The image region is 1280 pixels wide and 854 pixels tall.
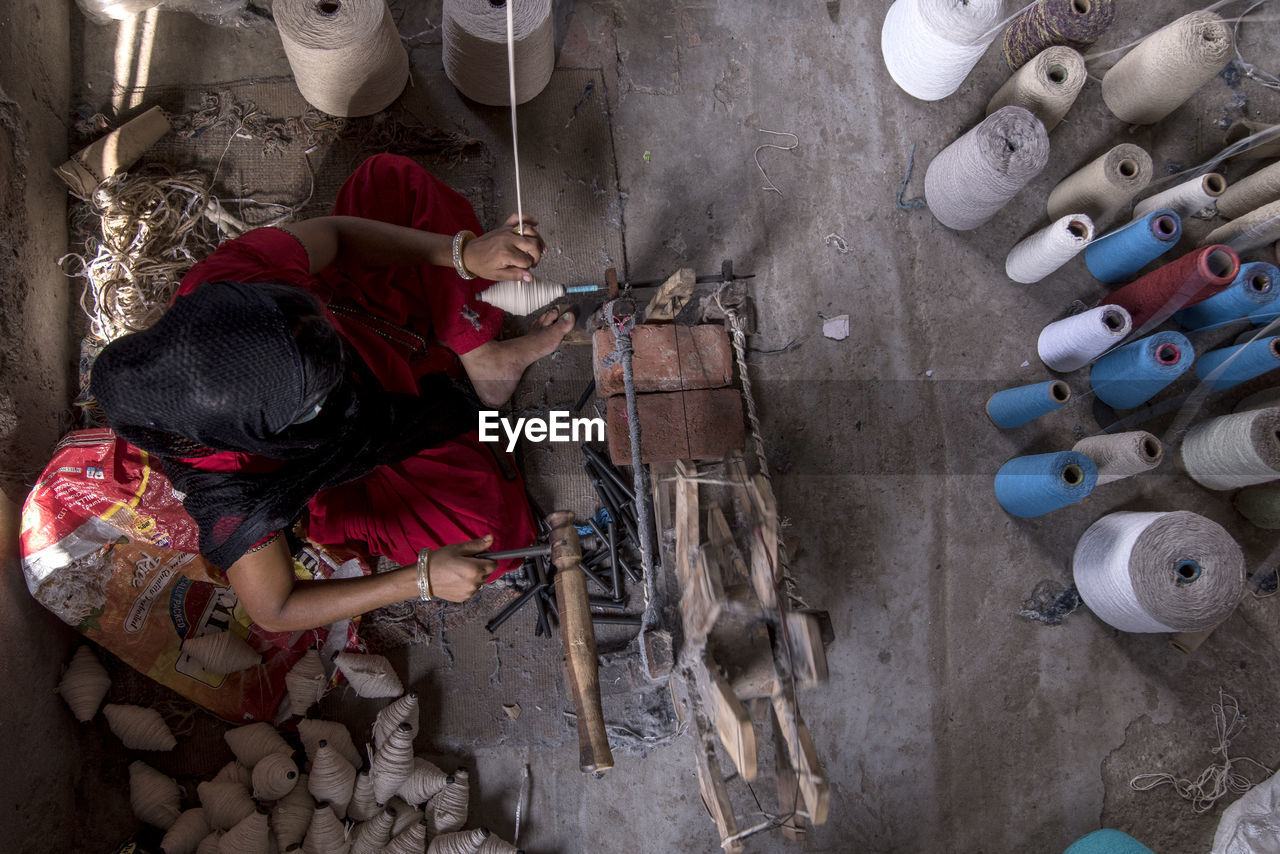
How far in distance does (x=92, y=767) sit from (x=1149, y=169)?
4258mm

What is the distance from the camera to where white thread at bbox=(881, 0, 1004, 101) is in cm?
248

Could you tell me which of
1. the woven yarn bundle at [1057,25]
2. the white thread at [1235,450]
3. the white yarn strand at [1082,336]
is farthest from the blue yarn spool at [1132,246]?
the woven yarn bundle at [1057,25]

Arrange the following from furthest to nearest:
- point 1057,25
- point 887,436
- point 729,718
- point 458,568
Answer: point 887,436 < point 1057,25 < point 458,568 < point 729,718

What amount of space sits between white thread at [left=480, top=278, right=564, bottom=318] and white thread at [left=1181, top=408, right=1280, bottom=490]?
2340 millimetres

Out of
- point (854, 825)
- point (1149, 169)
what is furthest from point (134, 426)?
point (1149, 169)

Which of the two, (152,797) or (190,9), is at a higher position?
(190,9)

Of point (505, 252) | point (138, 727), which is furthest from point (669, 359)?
point (138, 727)

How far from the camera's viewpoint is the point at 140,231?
8.51 feet

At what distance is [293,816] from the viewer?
235 cm

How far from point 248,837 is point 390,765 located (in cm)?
45

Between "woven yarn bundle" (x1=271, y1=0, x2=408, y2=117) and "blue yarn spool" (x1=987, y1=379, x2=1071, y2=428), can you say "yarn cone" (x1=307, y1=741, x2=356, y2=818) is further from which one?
"blue yarn spool" (x1=987, y1=379, x2=1071, y2=428)

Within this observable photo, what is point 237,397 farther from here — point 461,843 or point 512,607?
point 461,843

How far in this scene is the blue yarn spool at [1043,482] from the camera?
2.30m

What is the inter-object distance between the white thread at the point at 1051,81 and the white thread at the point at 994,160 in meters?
0.20
